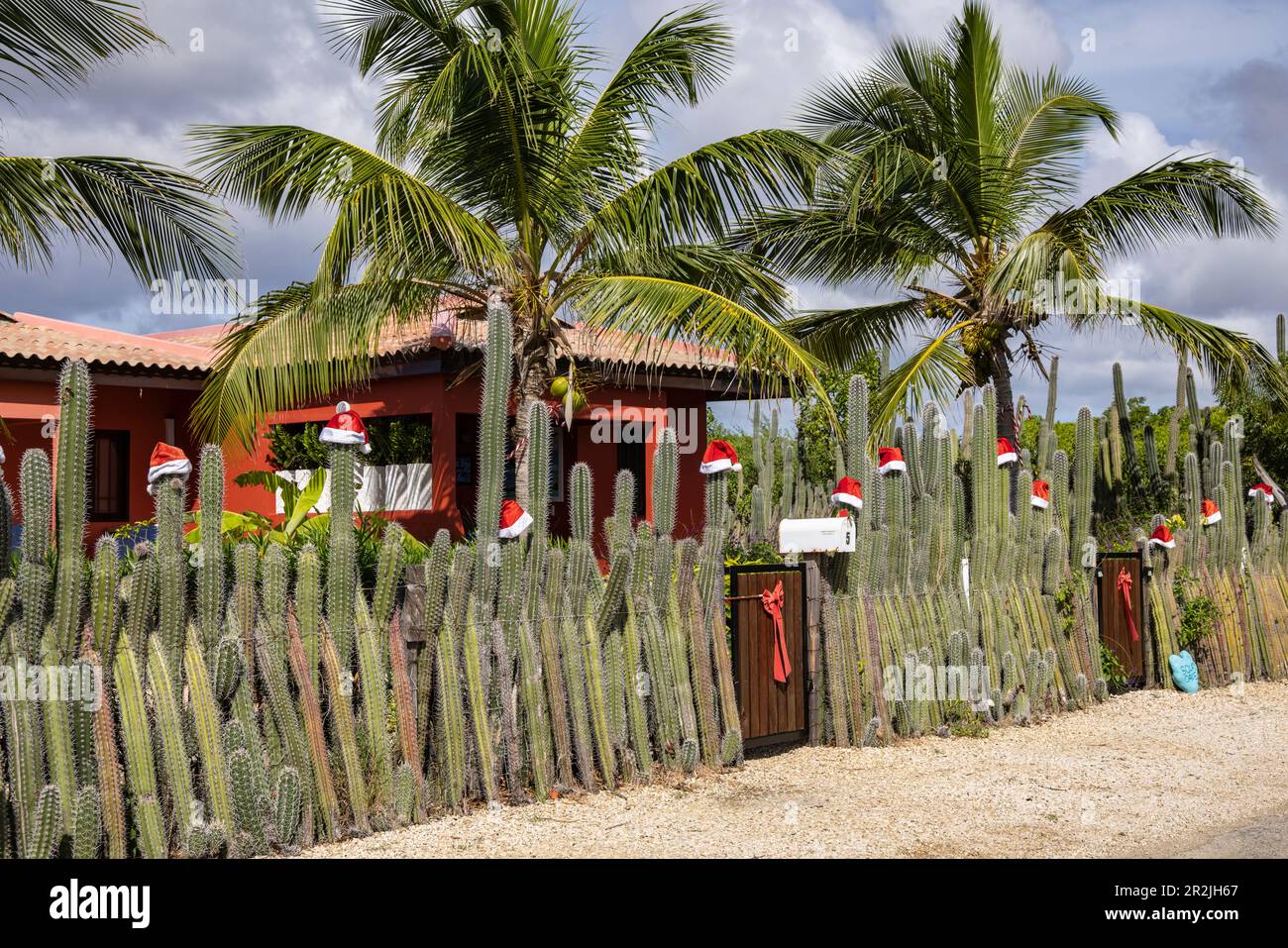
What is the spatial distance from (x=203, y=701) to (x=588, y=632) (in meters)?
2.30

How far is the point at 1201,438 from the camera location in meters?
14.1

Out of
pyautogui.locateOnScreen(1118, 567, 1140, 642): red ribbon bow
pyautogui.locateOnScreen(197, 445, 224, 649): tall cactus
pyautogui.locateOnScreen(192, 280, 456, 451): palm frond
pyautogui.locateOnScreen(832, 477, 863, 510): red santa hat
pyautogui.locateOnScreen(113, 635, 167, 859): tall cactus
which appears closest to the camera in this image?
pyautogui.locateOnScreen(113, 635, 167, 859): tall cactus

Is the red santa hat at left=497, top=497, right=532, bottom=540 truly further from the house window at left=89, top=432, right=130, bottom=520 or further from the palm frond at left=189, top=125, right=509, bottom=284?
the house window at left=89, top=432, right=130, bottom=520

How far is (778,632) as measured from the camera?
311 inches

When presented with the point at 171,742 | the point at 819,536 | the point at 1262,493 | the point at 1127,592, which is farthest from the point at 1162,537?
the point at 171,742

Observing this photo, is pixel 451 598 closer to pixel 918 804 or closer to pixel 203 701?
pixel 203 701

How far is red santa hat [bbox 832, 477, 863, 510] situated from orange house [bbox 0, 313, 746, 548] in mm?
2767

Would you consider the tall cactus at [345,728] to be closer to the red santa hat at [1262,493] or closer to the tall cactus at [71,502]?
the tall cactus at [71,502]

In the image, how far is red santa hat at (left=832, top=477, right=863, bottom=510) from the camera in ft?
27.2

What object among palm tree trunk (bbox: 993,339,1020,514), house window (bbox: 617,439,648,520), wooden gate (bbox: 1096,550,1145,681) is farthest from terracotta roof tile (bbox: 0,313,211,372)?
wooden gate (bbox: 1096,550,1145,681)

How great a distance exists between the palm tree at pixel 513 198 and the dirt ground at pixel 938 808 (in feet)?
9.94

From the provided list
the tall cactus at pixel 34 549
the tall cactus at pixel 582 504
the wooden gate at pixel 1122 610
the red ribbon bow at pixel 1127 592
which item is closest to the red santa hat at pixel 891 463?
the tall cactus at pixel 582 504

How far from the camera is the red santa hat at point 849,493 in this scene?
8297 mm

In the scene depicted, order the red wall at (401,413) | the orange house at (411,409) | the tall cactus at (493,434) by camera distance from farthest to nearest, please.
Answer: the red wall at (401,413), the orange house at (411,409), the tall cactus at (493,434)
